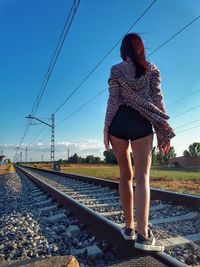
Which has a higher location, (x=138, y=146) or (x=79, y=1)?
(x=79, y=1)

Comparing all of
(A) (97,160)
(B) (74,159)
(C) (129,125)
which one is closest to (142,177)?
(C) (129,125)

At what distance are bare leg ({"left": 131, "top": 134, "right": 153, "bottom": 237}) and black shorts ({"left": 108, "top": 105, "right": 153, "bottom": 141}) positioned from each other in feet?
0.17

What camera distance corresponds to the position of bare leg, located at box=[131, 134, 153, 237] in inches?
102

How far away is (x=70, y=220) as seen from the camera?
4664mm

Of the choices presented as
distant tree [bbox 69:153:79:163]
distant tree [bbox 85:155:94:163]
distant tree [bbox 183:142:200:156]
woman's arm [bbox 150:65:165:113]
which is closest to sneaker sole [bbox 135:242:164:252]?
woman's arm [bbox 150:65:165:113]

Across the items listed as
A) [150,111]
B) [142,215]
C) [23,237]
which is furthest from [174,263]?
[23,237]

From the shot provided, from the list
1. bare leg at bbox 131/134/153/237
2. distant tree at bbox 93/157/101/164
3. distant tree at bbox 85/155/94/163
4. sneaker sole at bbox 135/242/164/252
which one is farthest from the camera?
distant tree at bbox 85/155/94/163

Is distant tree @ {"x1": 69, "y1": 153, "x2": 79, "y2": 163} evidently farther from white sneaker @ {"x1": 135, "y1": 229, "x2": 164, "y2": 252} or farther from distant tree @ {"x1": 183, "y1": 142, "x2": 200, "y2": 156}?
white sneaker @ {"x1": 135, "y1": 229, "x2": 164, "y2": 252}

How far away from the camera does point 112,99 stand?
108 inches

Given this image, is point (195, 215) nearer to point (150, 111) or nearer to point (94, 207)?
point (94, 207)

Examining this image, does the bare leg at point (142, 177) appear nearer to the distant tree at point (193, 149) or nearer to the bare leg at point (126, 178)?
the bare leg at point (126, 178)

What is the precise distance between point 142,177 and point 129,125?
0.42 m

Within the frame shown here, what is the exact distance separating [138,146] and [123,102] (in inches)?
15.2

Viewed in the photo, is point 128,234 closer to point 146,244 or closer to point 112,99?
point 146,244
